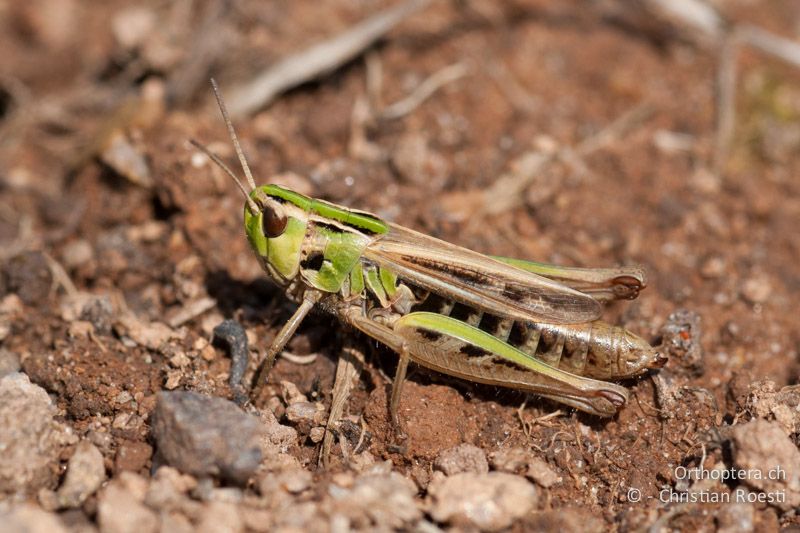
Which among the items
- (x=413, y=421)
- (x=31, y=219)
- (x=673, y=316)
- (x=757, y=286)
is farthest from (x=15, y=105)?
(x=757, y=286)

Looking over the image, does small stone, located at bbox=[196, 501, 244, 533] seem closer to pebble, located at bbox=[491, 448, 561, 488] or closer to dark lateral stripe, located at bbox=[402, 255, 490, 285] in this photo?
pebble, located at bbox=[491, 448, 561, 488]

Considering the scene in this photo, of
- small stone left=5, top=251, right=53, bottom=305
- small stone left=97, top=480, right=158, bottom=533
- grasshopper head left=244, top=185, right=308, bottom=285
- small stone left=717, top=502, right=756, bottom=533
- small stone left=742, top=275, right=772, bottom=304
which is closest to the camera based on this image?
small stone left=97, top=480, right=158, bottom=533

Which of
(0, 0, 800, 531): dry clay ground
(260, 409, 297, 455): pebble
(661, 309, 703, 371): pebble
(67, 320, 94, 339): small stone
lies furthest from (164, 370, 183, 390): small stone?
(661, 309, 703, 371): pebble

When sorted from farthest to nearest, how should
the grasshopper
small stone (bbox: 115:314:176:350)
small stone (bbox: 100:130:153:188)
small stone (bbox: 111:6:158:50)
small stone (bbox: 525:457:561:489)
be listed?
small stone (bbox: 111:6:158:50) < small stone (bbox: 100:130:153:188) < small stone (bbox: 115:314:176:350) < the grasshopper < small stone (bbox: 525:457:561:489)

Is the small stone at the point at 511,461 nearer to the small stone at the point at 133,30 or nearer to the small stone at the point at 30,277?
the small stone at the point at 30,277

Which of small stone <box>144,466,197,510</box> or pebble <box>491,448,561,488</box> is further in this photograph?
pebble <box>491,448,561,488</box>

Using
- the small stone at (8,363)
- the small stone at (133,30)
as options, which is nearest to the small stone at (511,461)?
the small stone at (8,363)

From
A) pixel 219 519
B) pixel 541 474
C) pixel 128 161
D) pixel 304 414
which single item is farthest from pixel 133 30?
pixel 541 474

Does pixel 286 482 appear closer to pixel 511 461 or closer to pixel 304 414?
pixel 304 414

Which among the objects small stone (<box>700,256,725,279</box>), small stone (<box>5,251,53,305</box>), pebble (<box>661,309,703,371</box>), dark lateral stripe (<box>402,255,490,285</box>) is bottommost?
small stone (<box>5,251,53,305</box>)
